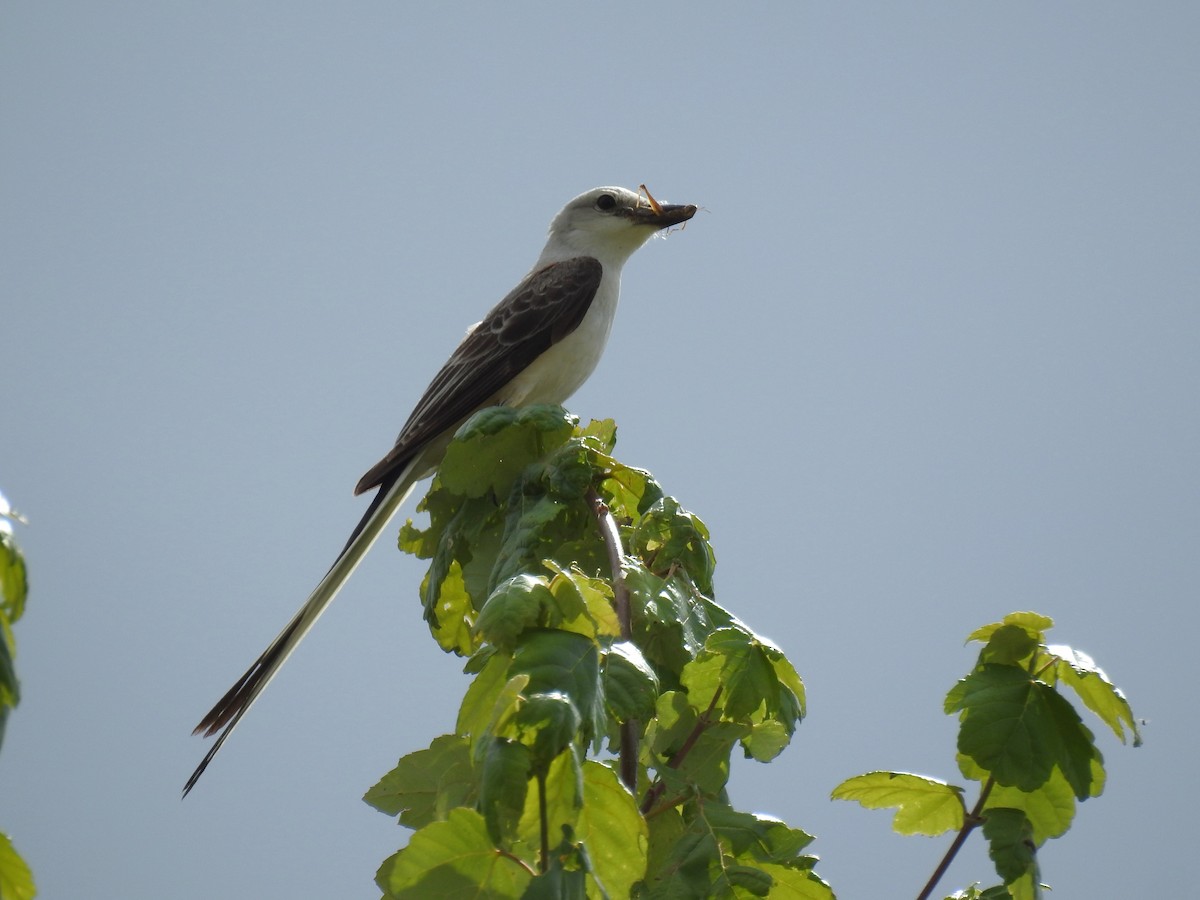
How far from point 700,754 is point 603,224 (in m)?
4.33

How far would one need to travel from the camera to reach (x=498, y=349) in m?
5.46

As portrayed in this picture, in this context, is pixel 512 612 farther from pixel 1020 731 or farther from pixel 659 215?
pixel 659 215

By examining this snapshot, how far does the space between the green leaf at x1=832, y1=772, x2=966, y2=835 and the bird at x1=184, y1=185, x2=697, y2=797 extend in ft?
7.46

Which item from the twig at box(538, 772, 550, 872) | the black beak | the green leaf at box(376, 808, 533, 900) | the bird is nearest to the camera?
the twig at box(538, 772, 550, 872)

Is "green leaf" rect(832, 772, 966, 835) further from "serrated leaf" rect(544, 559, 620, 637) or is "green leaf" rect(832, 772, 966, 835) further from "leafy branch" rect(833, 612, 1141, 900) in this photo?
"serrated leaf" rect(544, 559, 620, 637)

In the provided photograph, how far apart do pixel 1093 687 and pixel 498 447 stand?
139 cm

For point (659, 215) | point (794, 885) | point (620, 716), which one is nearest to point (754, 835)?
point (794, 885)

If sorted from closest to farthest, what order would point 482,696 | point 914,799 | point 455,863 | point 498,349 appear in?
point 455,863, point 482,696, point 914,799, point 498,349

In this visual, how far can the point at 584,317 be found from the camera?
5.69 meters

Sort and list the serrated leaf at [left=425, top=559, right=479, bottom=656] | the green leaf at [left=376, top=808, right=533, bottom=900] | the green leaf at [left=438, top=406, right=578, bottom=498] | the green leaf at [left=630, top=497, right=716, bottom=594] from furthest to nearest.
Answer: the serrated leaf at [left=425, top=559, right=479, bottom=656], the green leaf at [left=438, top=406, right=578, bottom=498], the green leaf at [left=630, top=497, right=716, bottom=594], the green leaf at [left=376, top=808, right=533, bottom=900]

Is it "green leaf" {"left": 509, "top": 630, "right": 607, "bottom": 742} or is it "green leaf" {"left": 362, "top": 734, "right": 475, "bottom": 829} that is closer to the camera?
"green leaf" {"left": 509, "top": 630, "right": 607, "bottom": 742}

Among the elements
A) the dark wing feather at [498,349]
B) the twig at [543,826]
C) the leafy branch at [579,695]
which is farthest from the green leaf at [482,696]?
the dark wing feather at [498,349]

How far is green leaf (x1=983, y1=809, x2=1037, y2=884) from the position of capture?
2.11 meters

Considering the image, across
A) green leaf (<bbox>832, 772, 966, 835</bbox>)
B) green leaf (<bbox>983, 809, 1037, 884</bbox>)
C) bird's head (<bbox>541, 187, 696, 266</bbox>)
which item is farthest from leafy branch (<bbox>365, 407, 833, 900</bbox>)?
bird's head (<bbox>541, 187, 696, 266</bbox>)
